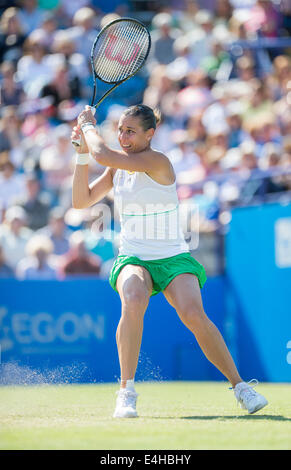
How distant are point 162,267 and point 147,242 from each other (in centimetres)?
17

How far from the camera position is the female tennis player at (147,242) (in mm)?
5082

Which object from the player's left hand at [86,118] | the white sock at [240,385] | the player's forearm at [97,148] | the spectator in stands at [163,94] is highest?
the spectator in stands at [163,94]

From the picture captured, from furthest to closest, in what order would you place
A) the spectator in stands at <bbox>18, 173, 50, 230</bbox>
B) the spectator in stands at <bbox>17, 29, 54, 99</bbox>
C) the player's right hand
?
the spectator in stands at <bbox>17, 29, 54, 99</bbox> < the spectator in stands at <bbox>18, 173, 50, 230</bbox> < the player's right hand

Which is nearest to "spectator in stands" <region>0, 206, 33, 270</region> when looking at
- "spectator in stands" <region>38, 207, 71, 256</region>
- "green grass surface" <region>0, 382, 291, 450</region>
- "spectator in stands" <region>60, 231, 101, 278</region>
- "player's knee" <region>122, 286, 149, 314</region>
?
"spectator in stands" <region>38, 207, 71, 256</region>

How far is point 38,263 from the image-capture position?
31.9 feet

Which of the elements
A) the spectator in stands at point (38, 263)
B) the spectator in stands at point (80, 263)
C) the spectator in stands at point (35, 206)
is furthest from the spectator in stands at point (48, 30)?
the spectator in stands at point (80, 263)

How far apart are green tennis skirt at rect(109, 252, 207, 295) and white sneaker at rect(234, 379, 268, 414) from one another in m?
0.71

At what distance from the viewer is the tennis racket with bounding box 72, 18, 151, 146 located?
19.5ft

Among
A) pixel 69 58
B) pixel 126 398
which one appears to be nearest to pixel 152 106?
pixel 69 58

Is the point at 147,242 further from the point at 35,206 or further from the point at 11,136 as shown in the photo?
the point at 11,136

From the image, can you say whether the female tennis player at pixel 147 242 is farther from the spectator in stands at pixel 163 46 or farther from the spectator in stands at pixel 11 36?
the spectator in stands at pixel 11 36

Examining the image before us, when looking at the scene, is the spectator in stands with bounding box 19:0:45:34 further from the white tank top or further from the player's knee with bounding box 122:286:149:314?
the player's knee with bounding box 122:286:149:314

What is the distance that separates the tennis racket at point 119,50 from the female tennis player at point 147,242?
2.15 feet
